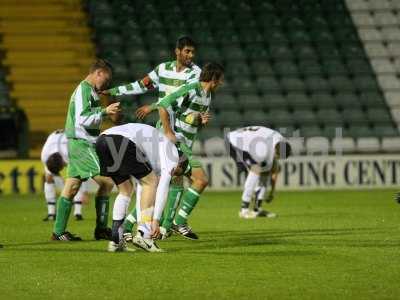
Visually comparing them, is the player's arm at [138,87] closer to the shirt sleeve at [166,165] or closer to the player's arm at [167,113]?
the player's arm at [167,113]

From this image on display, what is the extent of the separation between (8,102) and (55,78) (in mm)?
1863

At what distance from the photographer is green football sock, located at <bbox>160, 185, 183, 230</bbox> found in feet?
37.6

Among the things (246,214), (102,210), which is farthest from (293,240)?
(246,214)

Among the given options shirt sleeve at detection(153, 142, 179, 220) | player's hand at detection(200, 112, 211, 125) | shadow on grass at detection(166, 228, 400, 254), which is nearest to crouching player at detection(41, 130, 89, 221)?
shadow on grass at detection(166, 228, 400, 254)

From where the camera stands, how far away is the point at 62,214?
36.5 feet

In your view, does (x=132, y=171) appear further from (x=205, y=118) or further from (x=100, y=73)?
(x=100, y=73)

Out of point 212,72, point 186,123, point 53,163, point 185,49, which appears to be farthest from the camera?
point 53,163

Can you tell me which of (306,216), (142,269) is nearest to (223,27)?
(306,216)

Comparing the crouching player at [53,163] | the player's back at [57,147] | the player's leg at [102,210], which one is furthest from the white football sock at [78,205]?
the player's leg at [102,210]

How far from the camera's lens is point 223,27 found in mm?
26812

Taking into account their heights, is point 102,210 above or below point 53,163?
above

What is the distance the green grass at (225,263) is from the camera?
7.29 m

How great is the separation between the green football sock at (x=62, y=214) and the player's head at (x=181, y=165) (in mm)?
1218

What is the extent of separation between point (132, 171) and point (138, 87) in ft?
6.47
